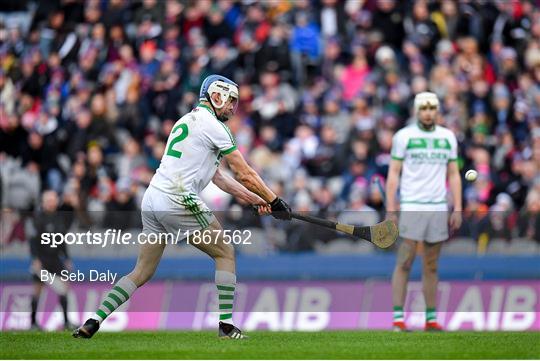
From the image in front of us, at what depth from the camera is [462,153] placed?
2122cm

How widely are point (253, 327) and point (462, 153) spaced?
517 centimetres

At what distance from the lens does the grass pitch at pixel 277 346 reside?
11.9 m

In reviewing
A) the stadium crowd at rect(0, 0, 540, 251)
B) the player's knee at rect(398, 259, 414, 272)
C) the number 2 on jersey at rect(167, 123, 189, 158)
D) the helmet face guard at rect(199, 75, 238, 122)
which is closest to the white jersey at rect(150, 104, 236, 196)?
the number 2 on jersey at rect(167, 123, 189, 158)

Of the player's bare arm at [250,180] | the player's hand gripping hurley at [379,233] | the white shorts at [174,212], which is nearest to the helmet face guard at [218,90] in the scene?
the player's bare arm at [250,180]

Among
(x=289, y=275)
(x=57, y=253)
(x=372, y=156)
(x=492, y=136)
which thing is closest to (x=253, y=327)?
(x=289, y=275)

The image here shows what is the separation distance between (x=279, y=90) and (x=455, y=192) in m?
8.08

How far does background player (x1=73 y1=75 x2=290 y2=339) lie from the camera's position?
13.0m

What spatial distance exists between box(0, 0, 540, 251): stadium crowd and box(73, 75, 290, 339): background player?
21.9 ft

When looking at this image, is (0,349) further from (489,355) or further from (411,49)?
(411,49)

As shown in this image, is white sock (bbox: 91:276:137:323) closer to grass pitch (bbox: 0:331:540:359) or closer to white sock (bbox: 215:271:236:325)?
grass pitch (bbox: 0:331:540:359)

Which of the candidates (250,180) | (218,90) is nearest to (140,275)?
(250,180)

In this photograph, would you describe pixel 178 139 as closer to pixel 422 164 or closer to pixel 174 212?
pixel 174 212

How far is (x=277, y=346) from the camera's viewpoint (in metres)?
12.8

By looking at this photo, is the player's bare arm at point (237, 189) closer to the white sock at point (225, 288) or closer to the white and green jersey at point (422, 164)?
the white sock at point (225, 288)
